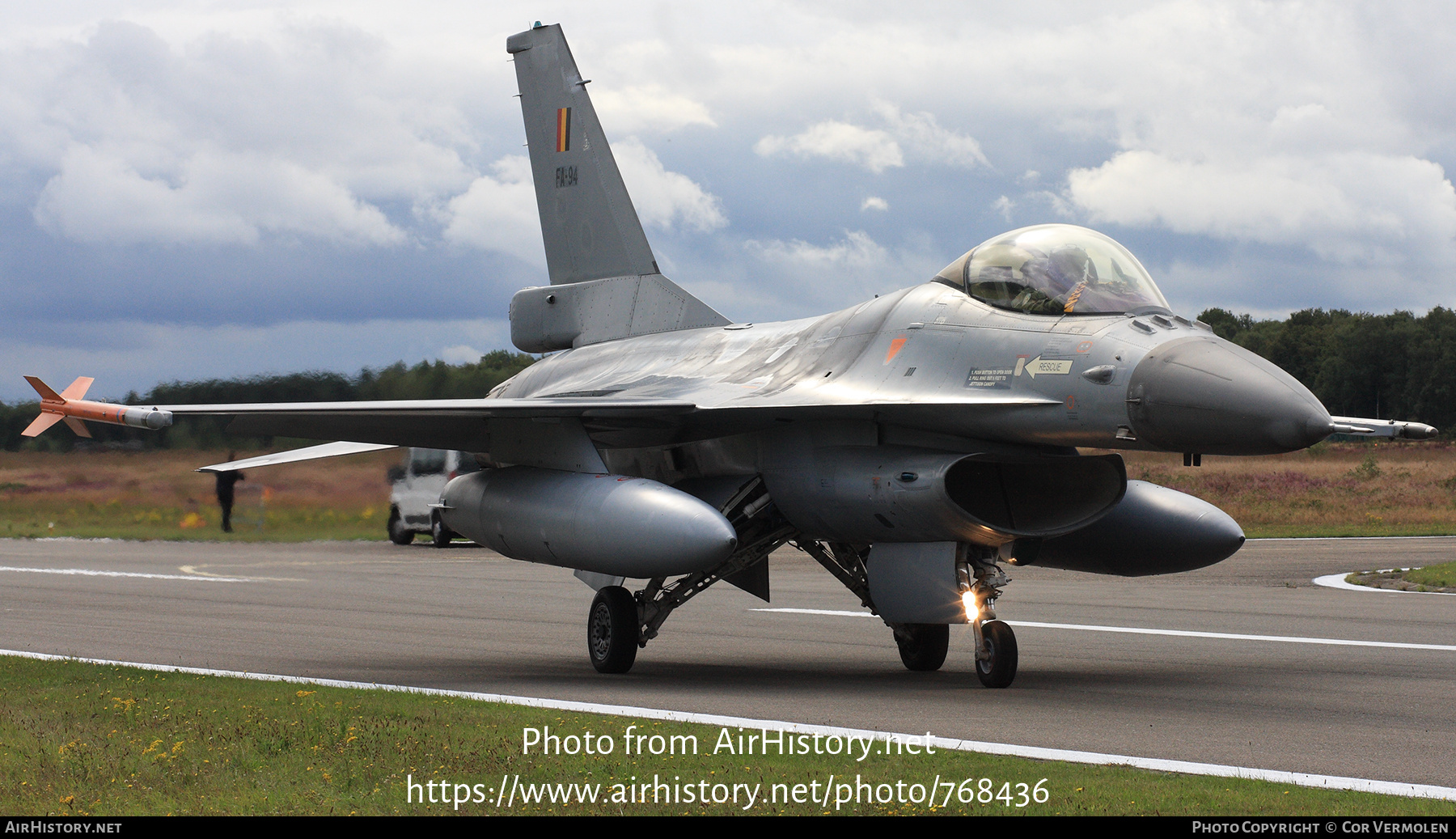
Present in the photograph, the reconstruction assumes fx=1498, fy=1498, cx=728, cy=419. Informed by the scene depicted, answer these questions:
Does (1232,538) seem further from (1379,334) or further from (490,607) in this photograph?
(1379,334)

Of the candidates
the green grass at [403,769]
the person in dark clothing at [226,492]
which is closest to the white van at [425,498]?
the person in dark clothing at [226,492]

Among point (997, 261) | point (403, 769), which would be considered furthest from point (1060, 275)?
point (403, 769)

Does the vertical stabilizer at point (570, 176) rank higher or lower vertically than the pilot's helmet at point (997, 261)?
higher

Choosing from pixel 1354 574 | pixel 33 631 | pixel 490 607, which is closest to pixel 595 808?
pixel 33 631

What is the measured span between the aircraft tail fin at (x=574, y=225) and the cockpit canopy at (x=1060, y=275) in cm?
531

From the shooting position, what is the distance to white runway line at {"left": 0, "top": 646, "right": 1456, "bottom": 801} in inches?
271

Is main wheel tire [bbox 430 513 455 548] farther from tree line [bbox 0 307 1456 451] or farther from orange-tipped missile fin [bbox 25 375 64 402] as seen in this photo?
orange-tipped missile fin [bbox 25 375 64 402]

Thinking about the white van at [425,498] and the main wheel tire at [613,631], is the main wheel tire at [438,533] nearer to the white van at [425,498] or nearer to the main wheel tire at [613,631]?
the white van at [425,498]

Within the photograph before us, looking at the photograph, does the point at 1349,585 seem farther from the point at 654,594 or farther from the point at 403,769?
the point at 403,769

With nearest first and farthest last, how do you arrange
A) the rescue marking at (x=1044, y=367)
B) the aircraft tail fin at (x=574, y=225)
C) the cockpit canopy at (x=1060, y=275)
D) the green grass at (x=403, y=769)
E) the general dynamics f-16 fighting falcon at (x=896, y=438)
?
the green grass at (x=403, y=769) → the general dynamics f-16 fighting falcon at (x=896, y=438) → the rescue marking at (x=1044, y=367) → the cockpit canopy at (x=1060, y=275) → the aircraft tail fin at (x=574, y=225)

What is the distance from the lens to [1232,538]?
1218cm

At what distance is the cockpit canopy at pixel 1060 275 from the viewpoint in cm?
1036

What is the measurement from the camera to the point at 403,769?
23.2ft

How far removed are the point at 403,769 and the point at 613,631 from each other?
541 cm
